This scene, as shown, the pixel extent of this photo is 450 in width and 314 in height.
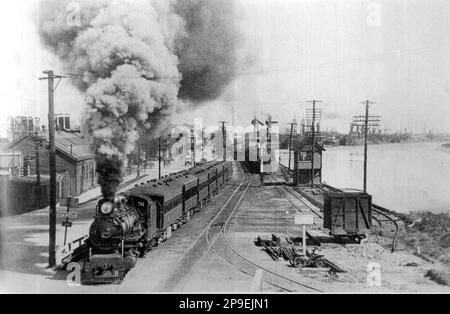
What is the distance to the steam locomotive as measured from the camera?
1528 centimetres

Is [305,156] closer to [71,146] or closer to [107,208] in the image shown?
[71,146]

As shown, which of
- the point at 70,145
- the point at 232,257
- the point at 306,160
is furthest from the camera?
the point at 306,160

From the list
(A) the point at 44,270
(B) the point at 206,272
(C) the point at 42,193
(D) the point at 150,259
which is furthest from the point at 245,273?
(C) the point at 42,193

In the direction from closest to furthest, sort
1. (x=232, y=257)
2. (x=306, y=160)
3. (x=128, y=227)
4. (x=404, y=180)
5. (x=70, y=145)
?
(x=128, y=227) → (x=232, y=257) → (x=70, y=145) → (x=306, y=160) → (x=404, y=180)

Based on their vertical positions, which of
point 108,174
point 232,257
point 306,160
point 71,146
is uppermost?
point 71,146

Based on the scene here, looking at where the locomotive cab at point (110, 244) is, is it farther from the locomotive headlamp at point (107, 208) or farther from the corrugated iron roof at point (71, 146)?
the corrugated iron roof at point (71, 146)

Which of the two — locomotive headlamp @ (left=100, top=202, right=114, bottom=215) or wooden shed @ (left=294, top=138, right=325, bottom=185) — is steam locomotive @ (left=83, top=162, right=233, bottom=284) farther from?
wooden shed @ (left=294, top=138, right=325, bottom=185)

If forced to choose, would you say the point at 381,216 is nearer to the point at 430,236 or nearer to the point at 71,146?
the point at 430,236

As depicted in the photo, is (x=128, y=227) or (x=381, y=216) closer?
(x=128, y=227)

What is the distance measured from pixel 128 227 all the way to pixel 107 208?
1.20m

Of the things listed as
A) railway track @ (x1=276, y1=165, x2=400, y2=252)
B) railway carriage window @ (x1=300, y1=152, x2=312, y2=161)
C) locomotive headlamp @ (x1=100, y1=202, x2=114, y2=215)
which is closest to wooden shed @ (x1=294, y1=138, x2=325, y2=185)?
railway carriage window @ (x1=300, y1=152, x2=312, y2=161)

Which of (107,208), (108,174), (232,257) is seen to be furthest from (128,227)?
(232,257)

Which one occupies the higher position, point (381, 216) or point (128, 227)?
point (128, 227)

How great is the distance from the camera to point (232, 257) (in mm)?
19359
